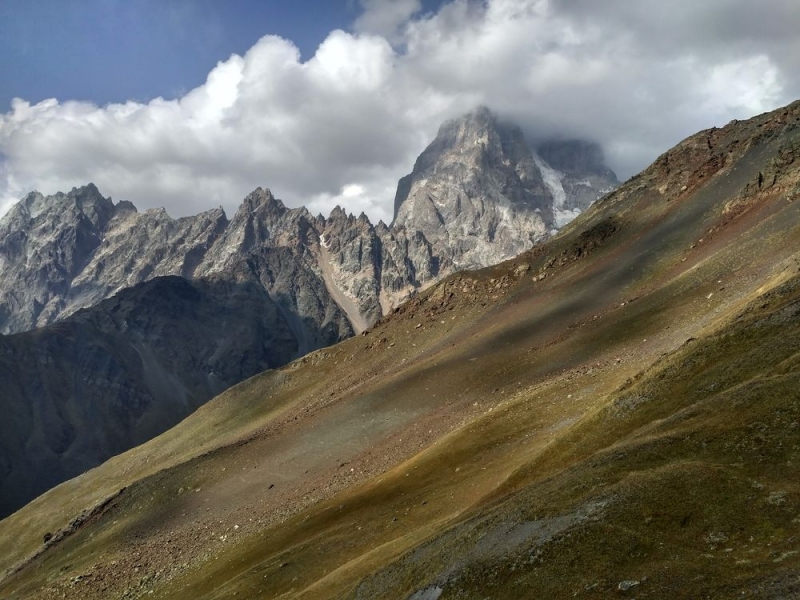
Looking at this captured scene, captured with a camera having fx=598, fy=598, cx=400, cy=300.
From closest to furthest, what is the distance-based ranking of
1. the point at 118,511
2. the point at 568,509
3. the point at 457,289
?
the point at 568,509
the point at 118,511
the point at 457,289

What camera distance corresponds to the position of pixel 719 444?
31219 mm

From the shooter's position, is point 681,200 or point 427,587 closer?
point 427,587

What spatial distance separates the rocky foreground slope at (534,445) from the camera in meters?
27.1

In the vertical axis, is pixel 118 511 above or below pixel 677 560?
above

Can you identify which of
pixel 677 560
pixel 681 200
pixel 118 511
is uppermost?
pixel 681 200

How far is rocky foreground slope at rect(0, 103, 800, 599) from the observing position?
27.1 m

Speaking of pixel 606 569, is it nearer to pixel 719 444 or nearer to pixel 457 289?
pixel 719 444

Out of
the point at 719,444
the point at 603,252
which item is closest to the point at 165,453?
the point at 603,252

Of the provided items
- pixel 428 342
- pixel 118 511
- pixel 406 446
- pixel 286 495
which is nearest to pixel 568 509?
pixel 406 446

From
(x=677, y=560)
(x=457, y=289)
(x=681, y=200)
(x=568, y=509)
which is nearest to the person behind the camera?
(x=677, y=560)

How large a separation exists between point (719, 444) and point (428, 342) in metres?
114

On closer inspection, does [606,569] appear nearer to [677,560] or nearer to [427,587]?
[677,560]

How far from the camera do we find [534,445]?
181ft

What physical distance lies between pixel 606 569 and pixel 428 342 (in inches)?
4721
